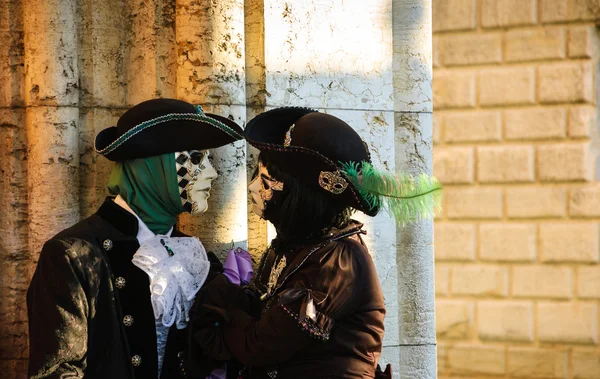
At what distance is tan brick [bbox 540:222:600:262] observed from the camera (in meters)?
6.28

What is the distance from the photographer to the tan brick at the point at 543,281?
6.34 m

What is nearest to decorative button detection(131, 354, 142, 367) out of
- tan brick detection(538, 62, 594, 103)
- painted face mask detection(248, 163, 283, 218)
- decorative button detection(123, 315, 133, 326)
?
decorative button detection(123, 315, 133, 326)

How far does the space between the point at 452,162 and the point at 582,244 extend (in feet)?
3.42

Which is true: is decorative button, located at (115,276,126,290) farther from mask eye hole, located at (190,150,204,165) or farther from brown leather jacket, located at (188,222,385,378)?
mask eye hole, located at (190,150,204,165)

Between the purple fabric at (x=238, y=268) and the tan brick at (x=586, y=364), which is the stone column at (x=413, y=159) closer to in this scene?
the purple fabric at (x=238, y=268)

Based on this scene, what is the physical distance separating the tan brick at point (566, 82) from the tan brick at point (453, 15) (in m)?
0.61

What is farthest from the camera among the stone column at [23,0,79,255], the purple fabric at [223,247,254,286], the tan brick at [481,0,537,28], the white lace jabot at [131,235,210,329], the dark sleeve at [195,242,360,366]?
the tan brick at [481,0,537,28]

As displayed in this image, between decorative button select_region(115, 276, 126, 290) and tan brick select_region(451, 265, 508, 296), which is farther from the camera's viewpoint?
tan brick select_region(451, 265, 508, 296)

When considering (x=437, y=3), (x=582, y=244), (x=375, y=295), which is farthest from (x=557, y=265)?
(x=375, y=295)

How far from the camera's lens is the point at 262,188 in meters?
2.77

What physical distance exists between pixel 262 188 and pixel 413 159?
1048 mm

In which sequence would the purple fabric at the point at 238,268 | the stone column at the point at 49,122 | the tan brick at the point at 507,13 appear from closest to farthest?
the purple fabric at the point at 238,268
the stone column at the point at 49,122
the tan brick at the point at 507,13

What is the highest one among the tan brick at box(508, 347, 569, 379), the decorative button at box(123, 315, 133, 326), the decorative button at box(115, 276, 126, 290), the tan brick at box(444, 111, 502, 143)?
the tan brick at box(444, 111, 502, 143)

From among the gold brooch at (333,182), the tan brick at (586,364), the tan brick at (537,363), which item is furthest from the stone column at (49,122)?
the tan brick at (586,364)
